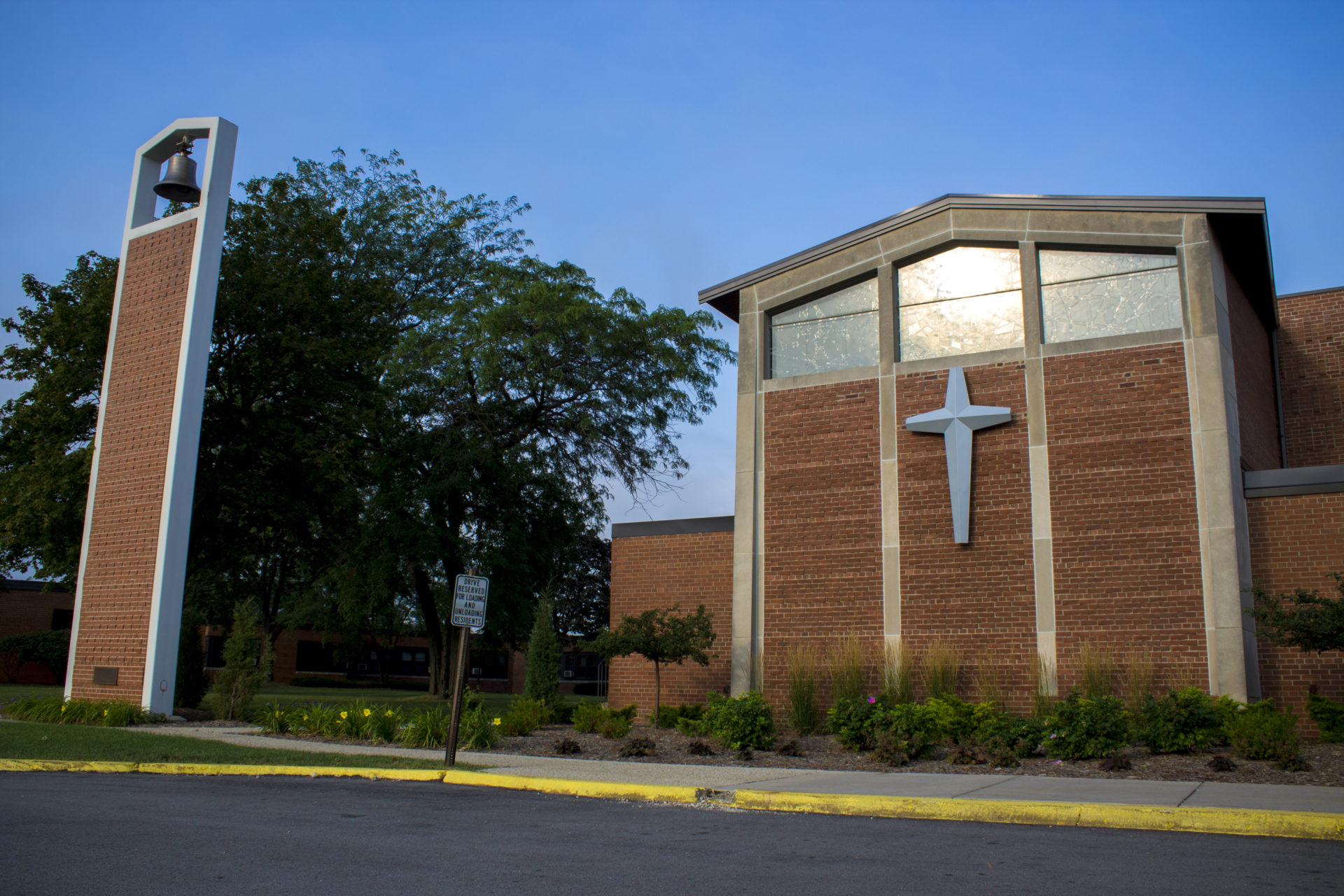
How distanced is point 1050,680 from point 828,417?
5.81 metres

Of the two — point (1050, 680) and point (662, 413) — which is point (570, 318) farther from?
point (1050, 680)

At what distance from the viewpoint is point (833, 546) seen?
57.4 ft

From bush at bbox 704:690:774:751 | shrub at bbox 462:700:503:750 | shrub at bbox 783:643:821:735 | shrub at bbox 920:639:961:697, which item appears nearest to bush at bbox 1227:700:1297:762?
shrub at bbox 920:639:961:697

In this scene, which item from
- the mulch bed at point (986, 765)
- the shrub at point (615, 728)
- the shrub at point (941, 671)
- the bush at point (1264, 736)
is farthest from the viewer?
the shrub at point (615, 728)

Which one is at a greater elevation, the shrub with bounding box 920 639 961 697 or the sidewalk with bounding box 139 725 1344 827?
the shrub with bounding box 920 639 961 697

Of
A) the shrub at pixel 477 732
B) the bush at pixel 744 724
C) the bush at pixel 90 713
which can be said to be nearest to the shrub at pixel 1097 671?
the bush at pixel 744 724

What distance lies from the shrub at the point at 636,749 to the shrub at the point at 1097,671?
20.8 ft

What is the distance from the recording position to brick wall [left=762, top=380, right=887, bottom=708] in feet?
56.2

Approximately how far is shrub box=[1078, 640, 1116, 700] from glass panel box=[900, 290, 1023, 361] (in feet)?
17.1

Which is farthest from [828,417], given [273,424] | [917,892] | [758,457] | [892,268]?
[273,424]

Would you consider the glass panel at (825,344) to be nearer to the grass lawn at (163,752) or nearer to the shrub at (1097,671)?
the shrub at (1097,671)

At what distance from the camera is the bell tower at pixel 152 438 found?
19.2 meters

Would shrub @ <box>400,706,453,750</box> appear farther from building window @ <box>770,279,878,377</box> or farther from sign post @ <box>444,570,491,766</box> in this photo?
building window @ <box>770,279,878,377</box>

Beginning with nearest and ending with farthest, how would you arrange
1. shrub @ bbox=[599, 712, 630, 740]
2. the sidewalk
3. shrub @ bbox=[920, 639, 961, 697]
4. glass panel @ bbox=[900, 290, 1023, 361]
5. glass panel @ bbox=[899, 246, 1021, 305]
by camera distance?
the sidewalk → shrub @ bbox=[920, 639, 961, 697] → shrub @ bbox=[599, 712, 630, 740] → glass panel @ bbox=[900, 290, 1023, 361] → glass panel @ bbox=[899, 246, 1021, 305]
